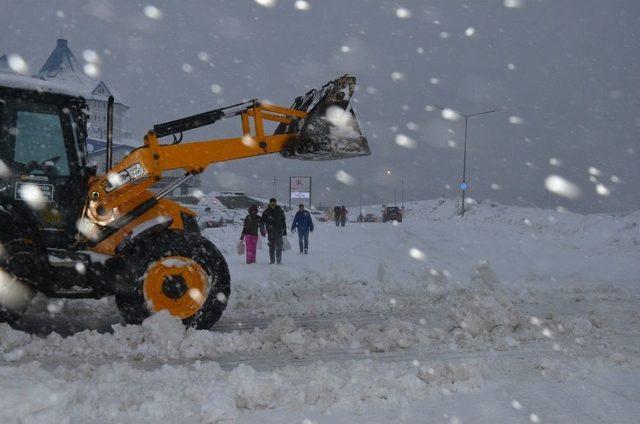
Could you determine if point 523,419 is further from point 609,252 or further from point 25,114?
point 609,252

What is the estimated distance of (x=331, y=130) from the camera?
22.3ft

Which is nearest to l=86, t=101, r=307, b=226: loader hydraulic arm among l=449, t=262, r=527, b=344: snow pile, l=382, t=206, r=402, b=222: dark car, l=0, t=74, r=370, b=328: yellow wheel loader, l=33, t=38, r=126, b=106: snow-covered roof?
l=0, t=74, r=370, b=328: yellow wheel loader

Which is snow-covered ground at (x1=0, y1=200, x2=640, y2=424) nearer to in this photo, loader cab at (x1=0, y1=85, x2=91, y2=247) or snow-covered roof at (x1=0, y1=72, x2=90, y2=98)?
loader cab at (x1=0, y1=85, x2=91, y2=247)

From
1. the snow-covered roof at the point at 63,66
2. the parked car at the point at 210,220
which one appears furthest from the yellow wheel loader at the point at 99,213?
the snow-covered roof at the point at 63,66

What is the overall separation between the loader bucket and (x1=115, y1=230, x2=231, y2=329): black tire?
64.5 inches

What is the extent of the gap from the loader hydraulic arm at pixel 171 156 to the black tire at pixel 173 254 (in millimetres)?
588

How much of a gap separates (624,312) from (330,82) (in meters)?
5.41

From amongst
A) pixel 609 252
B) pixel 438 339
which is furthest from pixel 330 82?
pixel 609 252

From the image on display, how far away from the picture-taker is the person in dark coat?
1462cm

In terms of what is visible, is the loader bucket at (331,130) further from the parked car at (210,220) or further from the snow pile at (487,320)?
the parked car at (210,220)

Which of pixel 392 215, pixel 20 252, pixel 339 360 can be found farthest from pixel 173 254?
pixel 392 215

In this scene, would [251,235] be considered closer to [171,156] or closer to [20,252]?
[171,156]

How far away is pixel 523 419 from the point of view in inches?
146

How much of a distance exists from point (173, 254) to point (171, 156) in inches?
45.3
